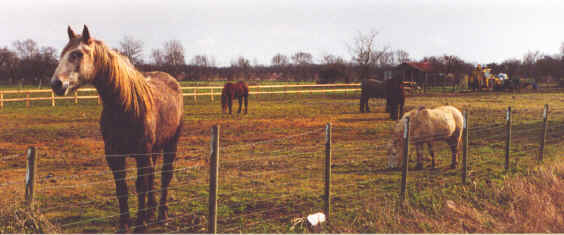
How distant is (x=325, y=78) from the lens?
173 ft

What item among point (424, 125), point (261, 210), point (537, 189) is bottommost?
point (261, 210)

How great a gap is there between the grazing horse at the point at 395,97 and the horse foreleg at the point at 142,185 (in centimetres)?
1310

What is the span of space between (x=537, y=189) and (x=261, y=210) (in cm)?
387

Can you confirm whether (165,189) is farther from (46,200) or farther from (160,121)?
(46,200)

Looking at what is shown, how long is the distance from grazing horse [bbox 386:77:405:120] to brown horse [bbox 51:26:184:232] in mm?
12762

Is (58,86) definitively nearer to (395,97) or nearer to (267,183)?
(267,183)

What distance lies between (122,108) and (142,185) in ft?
→ 3.07

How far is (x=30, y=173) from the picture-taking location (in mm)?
3617

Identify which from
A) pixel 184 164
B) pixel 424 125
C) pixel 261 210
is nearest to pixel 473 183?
pixel 424 125

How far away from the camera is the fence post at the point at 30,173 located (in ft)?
11.5

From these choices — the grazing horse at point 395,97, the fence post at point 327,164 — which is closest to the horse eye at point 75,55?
the fence post at point 327,164

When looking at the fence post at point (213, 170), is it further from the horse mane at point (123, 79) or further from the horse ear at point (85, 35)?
the horse ear at point (85, 35)

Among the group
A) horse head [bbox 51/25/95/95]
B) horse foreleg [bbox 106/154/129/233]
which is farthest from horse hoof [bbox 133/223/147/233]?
horse head [bbox 51/25/95/95]

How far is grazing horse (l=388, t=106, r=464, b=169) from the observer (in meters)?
7.47
